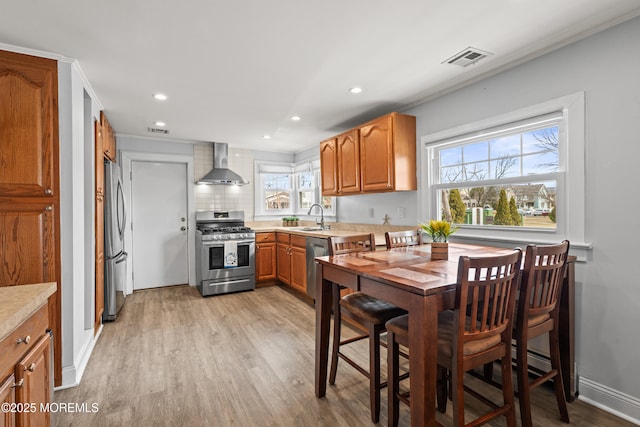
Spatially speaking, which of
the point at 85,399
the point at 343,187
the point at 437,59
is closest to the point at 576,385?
the point at 437,59

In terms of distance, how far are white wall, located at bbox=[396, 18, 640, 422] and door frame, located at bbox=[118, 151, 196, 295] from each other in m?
4.57

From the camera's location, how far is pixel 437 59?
2338mm

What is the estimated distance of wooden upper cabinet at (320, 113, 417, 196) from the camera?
126 inches

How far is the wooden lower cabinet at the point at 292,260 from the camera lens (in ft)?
13.6

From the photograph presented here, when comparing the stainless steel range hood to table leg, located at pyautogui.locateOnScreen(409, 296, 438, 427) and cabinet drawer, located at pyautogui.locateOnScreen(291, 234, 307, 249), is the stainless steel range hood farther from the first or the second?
table leg, located at pyautogui.locateOnScreen(409, 296, 438, 427)

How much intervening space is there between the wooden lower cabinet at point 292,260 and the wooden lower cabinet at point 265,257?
0.30 ft

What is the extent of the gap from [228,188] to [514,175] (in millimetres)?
4117

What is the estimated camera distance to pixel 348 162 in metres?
3.79

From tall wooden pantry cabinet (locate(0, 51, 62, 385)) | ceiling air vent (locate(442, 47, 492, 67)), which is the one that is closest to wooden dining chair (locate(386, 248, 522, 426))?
ceiling air vent (locate(442, 47, 492, 67))

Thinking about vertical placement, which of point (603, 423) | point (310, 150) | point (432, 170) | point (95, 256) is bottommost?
point (603, 423)

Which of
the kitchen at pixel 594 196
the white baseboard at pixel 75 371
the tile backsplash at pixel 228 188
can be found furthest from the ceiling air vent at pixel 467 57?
the tile backsplash at pixel 228 188

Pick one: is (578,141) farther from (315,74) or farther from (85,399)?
(85,399)

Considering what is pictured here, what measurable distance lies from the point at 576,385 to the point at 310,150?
4.36 meters

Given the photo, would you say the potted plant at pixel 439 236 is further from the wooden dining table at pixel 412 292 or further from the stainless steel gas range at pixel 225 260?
the stainless steel gas range at pixel 225 260
